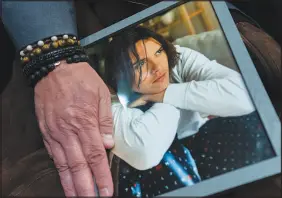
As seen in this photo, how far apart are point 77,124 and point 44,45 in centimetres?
16

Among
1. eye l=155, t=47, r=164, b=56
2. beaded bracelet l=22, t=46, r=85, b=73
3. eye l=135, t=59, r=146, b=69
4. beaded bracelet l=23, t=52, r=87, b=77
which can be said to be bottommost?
eye l=135, t=59, r=146, b=69

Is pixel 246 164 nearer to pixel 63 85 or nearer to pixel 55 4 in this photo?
pixel 63 85

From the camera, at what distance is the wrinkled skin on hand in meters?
0.65

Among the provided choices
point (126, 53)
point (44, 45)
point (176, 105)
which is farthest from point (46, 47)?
point (176, 105)

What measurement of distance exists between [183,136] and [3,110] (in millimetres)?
475

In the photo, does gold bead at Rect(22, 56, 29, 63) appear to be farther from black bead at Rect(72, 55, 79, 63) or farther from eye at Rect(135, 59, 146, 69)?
eye at Rect(135, 59, 146, 69)

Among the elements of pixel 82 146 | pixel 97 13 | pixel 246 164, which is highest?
pixel 97 13

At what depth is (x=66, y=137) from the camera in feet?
2.19

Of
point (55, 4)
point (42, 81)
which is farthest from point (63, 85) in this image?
point (55, 4)

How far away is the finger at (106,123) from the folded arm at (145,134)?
0.03ft

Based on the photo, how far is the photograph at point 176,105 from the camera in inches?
23.6

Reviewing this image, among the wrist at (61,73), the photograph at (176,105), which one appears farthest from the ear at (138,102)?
the wrist at (61,73)

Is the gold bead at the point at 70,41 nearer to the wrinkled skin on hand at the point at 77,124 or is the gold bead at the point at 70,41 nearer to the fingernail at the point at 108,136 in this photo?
the wrinkled skin on hand at the point at 77,124

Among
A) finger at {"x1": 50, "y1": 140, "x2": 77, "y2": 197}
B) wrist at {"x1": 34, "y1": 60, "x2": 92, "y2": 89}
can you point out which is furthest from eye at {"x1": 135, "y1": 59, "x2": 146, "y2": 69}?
finger at {"x1": 50, "y1": 140, "x2": 77, "y2": 197}
